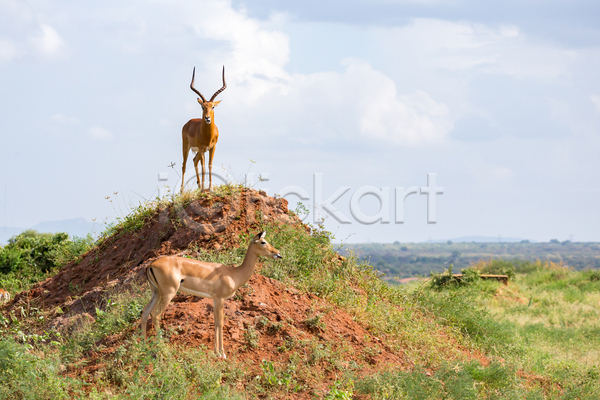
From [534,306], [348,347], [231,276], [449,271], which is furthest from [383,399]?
[534,306]

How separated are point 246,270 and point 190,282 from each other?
0.74 metres

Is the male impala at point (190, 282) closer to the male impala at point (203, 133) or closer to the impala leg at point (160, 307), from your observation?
the impala leg at point (160, 307)

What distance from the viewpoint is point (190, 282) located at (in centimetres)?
657

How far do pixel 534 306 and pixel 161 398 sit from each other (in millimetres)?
16300

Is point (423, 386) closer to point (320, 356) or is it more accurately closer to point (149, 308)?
point (320, 356)

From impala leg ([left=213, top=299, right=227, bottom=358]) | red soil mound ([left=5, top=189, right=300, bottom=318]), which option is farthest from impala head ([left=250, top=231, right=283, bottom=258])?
red soil mound ([left=5, top=189, right=300, bottom=318])

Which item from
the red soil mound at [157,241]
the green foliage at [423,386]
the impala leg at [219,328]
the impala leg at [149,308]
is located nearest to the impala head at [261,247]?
the impala leg at [219,328]

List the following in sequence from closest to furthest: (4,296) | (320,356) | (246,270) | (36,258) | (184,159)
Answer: (246,270), (320,356), (184,159), (4,296), (36,258)

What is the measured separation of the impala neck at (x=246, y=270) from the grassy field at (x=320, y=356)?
0.93 metres

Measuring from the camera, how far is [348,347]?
7.80 meters

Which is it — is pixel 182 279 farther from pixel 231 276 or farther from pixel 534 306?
pixel 534 306

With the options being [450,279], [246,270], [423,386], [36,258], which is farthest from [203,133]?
[450,279]

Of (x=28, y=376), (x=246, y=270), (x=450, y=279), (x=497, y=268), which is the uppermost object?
(x=246, y=270)

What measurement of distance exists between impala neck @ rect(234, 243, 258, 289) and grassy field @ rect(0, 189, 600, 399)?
0.93 meters
